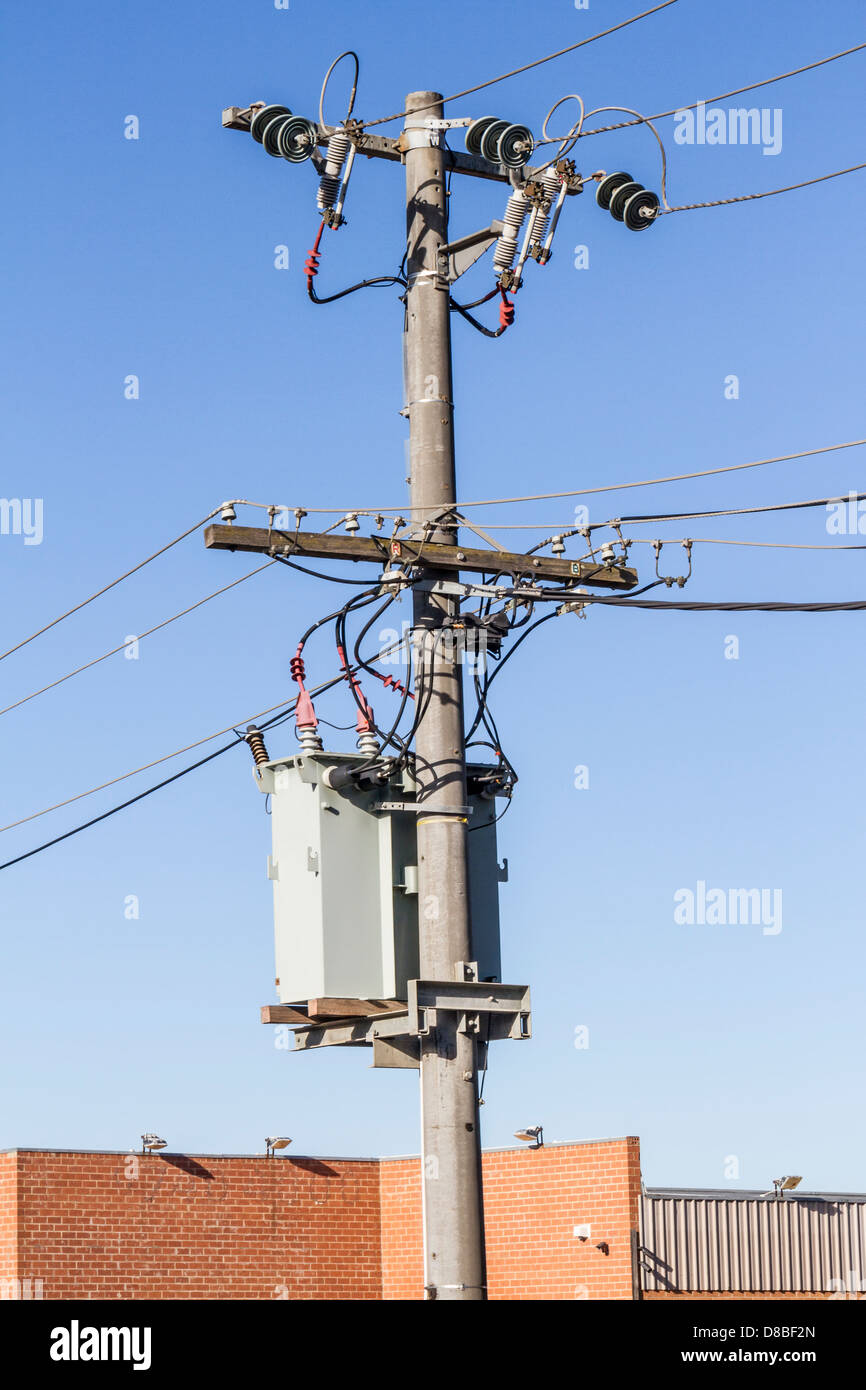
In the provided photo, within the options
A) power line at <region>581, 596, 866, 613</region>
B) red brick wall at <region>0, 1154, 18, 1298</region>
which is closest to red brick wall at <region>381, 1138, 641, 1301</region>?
red brick wall at <region>0, 1154, 18, 1298</region>

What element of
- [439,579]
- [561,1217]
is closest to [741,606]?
[439,579]

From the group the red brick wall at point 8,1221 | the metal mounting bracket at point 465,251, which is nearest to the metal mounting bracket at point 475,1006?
the metal mounting bracket at point 465,251

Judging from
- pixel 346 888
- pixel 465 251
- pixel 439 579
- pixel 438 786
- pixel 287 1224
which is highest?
pixel 465 251

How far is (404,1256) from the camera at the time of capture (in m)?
29.2

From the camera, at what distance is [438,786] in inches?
484

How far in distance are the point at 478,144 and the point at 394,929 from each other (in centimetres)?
534

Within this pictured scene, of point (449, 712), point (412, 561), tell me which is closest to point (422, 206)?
point (412, 561)

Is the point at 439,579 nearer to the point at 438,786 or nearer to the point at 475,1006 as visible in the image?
the point at 438,786

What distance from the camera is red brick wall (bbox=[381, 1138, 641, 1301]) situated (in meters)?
25.3

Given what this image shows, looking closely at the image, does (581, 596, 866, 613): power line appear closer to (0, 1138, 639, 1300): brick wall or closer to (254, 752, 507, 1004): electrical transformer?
(254, 752, 507, 1004): electrical transformer

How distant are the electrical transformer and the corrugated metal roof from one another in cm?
1397

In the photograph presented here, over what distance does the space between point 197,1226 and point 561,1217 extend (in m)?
5.52
